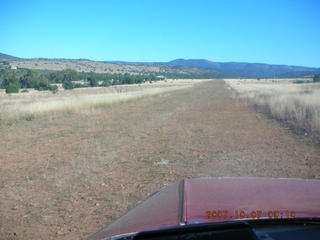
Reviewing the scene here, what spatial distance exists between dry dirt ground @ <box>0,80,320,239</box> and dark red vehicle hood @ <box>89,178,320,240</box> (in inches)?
95.5

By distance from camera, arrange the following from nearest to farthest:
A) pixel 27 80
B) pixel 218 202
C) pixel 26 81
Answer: pixel 218 202, pixel 27 80, pixel 26 81

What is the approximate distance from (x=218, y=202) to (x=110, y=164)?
6494 mm

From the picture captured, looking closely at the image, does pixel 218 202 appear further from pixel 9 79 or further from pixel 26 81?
pixel 26 81

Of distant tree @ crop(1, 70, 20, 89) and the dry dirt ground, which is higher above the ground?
distant tree @ crop(1, 70, 20, 89)

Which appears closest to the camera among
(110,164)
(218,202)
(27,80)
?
(218,202)

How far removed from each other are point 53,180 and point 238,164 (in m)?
4.34

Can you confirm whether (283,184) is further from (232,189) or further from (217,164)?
(217,164)

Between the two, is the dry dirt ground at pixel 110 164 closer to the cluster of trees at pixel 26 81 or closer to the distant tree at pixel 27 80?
the cluster of trees at pixel 26 81

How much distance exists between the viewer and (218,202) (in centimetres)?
248

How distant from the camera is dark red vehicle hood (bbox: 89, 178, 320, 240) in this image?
2.16 meters
